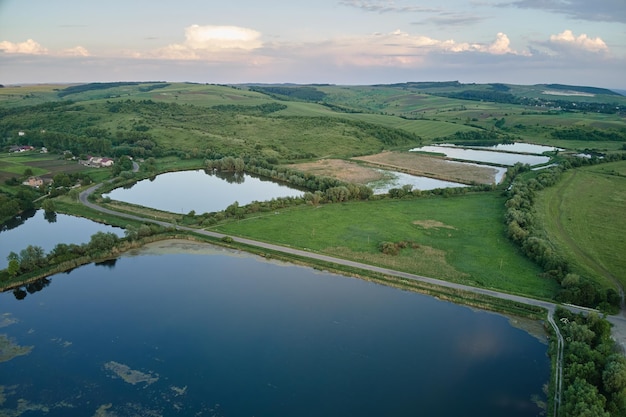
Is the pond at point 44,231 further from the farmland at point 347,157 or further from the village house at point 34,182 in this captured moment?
the farmland at point 347,157

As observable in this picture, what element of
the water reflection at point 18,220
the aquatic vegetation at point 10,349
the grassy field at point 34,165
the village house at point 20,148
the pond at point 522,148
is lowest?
the aquatic vegetation at point 10,349

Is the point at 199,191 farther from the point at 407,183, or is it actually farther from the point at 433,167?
the point at 433,167

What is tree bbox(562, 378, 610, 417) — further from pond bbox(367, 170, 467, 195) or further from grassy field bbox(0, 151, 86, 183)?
grassy field bbox(0, 151, 86, 183)

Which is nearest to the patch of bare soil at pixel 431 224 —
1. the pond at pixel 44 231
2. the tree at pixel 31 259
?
the pond at pixel 44 231

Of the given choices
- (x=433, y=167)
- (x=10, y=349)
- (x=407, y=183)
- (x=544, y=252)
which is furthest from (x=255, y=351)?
(x=433, y=167)

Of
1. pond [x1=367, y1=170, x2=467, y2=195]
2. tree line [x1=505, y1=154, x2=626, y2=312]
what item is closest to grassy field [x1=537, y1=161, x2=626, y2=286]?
tree line [x1=505, y1=154, x2=626, y2=312]

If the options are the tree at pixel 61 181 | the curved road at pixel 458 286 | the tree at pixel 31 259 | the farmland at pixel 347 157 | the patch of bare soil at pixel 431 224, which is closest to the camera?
the curved road at pixel 458 286
